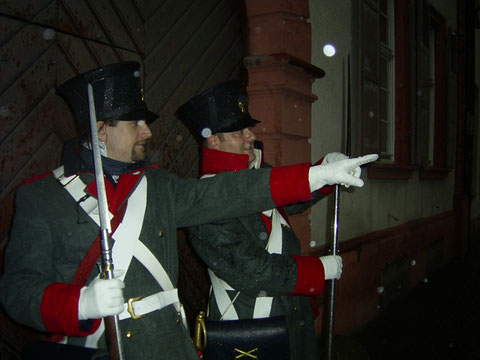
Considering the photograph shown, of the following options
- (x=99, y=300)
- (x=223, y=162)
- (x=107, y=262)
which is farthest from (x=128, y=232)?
(x=223, y=162)

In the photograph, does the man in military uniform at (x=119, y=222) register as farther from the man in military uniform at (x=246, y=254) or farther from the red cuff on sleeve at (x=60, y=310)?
the man in military uniform at (x=246, y=254)

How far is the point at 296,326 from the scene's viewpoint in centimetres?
212

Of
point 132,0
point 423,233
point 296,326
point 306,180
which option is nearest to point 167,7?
point 132,0

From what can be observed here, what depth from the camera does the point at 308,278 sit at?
1948mm

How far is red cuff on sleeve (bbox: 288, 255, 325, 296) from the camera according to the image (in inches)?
76.3

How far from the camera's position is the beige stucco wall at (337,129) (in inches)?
144

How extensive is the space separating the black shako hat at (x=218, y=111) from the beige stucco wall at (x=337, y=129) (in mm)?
1180

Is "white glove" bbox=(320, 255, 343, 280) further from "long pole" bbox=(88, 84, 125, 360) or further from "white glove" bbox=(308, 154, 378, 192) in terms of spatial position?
"long pole" bbox=(88, 84, 125, 360)

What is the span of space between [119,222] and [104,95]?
540mm

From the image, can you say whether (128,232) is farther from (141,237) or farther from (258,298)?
(258,298)

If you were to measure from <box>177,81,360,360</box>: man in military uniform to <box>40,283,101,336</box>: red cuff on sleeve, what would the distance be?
82 centimetres

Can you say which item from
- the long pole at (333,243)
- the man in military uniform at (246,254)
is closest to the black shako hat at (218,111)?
the man in military uniform at (246,254)

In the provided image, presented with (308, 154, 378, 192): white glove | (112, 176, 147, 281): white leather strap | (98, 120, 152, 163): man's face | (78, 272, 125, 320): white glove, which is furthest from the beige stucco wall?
(78, 272, 125, 320): white glove

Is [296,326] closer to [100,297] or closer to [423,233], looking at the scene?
[100,297]
